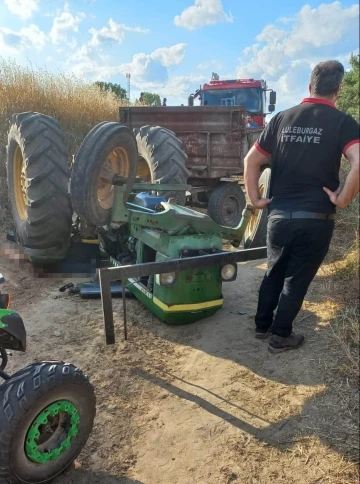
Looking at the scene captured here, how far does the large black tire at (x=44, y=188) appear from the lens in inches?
173

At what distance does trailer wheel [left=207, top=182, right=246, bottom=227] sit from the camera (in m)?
7.04

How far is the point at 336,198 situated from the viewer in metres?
2.83

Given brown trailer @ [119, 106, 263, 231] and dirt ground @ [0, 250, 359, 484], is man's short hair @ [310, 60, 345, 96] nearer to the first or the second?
dirt ground @ [0, 250, 359, 484]

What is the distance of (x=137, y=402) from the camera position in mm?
2836

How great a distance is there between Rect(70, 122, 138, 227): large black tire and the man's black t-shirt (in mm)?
1455

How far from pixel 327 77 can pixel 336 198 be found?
76 centimetres

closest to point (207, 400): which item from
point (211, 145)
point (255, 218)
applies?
point (255, 218)

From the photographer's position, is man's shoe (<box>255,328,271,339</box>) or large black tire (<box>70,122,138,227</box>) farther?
large black tire (<box>70,122,138,227</box>)

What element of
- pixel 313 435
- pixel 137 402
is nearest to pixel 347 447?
pixel 313 435

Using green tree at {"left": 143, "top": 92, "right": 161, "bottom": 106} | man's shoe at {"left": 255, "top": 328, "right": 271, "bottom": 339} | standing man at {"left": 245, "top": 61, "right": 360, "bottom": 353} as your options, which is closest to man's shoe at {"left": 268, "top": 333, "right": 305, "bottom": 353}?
standing man at {"left": 245, "top": 61, "right": 360, "bottom": 353}

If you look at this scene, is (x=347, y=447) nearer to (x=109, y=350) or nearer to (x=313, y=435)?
(x=313, y=435)

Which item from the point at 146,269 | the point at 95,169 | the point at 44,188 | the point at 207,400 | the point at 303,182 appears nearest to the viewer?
the point at 207,400

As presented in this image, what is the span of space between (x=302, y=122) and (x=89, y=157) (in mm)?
1783

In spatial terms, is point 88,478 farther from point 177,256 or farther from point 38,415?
point 177,256
